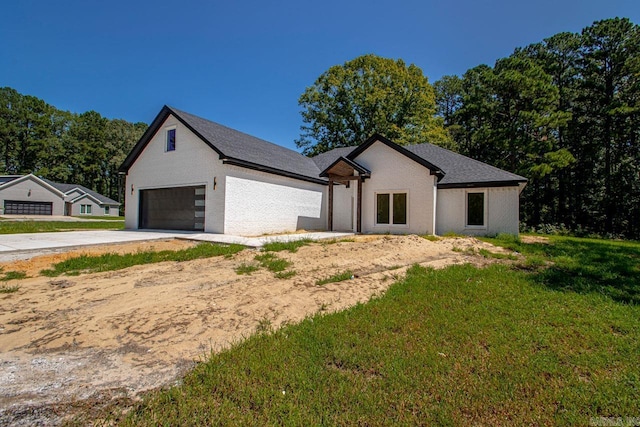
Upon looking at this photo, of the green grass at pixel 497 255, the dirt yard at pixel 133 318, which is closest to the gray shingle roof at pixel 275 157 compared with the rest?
the green grass at pixel 497 255

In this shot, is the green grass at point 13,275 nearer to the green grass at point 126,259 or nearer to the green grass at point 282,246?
the green grass at point 126,259

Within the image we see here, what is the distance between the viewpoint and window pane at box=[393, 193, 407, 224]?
44.9 feet

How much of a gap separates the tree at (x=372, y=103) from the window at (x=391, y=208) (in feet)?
52.2

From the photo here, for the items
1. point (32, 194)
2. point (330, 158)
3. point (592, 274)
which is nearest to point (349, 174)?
point (330, 158)

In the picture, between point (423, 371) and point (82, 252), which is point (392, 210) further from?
point (423, 371)

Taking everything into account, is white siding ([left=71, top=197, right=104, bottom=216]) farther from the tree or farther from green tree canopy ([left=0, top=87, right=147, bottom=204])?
the tree

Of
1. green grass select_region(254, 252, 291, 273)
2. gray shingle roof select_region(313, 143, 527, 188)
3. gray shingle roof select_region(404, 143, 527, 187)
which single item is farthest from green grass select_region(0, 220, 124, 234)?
gray shingle roof select_region(404, 143, 527, 187)

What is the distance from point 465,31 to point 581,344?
60.2 ft

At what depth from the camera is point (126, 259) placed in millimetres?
7031

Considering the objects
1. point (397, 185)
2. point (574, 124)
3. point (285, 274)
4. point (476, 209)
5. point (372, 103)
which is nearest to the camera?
point (285, 274)

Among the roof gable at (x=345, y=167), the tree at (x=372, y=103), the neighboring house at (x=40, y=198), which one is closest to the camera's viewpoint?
the roof gable at (x=345, y=167)

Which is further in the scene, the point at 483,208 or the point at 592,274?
the point at 483,208

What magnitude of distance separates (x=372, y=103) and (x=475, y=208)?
19.4 metres

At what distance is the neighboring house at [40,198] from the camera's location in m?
32.4
